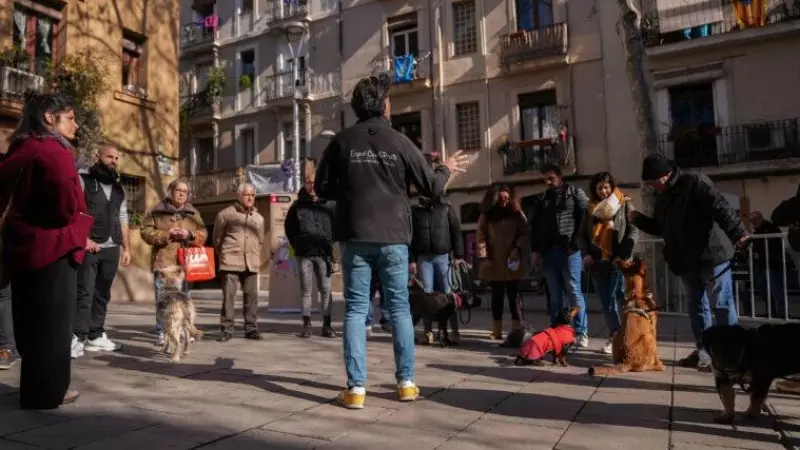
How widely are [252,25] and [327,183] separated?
24.5m

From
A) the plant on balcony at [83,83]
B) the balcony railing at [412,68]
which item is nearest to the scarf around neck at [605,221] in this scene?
the plant on balcony at [83,83]

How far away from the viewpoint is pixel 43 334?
136 inches

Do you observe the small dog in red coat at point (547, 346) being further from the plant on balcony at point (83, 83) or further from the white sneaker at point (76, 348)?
the plant on balcony at point (83, 83)

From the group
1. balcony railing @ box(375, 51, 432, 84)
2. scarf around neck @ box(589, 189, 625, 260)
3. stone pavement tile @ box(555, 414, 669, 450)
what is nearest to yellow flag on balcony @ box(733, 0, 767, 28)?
balcony railing @ box(375, 51, 432, 84)

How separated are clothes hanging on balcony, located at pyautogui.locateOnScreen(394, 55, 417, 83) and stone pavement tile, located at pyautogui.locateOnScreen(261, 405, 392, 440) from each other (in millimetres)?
19396

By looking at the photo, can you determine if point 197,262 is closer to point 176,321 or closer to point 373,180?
point 176,321

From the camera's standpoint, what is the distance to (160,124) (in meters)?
16.0

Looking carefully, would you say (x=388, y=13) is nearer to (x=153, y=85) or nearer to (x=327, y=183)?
(x=153, y=85)

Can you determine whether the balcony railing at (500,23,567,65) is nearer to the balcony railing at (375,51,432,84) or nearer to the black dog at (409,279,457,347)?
the balcony railing at (375,51,432,84)

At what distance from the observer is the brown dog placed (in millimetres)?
4715

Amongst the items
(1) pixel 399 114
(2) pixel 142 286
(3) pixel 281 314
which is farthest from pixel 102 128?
(1) pixel 399 114

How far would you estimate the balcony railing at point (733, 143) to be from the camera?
→ 16719 mm

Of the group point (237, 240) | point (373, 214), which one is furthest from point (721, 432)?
point (237, 240)

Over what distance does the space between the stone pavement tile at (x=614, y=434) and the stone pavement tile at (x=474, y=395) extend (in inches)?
23.5
